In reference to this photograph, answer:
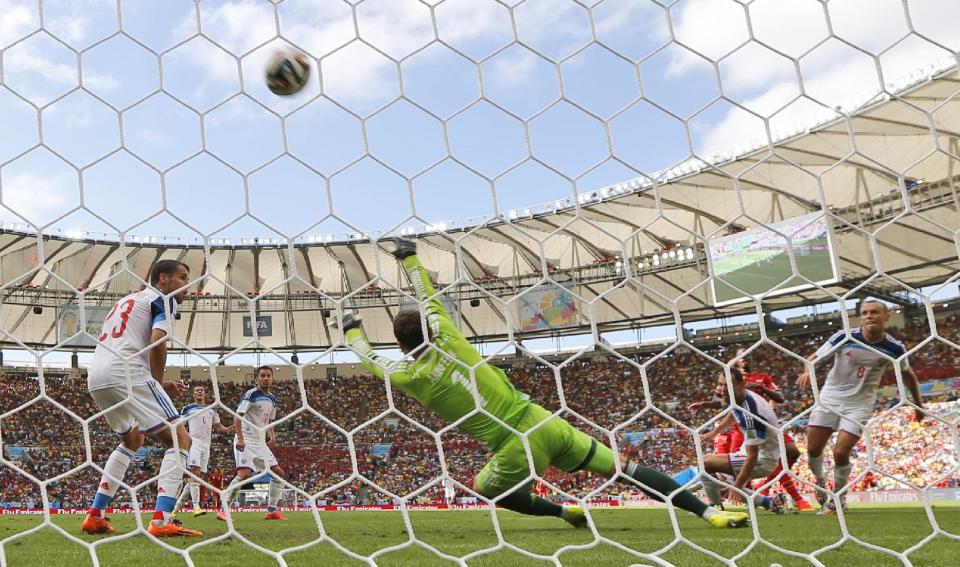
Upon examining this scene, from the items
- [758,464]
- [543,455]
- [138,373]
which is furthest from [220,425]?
[758,464]

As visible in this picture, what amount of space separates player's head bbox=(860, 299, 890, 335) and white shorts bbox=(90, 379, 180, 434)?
3518 mm

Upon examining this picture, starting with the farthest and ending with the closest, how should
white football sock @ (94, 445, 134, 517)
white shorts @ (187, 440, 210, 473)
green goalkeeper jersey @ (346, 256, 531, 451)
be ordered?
white shorts @ (187, 440, 210, 473) → white football sock @ (94, 445, 134, 517) → green goalkeeper jersey @ (346, 256, 531, 451)

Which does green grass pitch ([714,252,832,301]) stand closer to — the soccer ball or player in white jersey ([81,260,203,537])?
the soccer ball

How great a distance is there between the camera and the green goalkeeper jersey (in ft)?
10.9

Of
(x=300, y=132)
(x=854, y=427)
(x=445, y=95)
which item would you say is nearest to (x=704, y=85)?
(x=445, y=95)

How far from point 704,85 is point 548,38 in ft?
2.25

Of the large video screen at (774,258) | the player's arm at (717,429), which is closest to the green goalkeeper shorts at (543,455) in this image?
the player's arm at (717,429)

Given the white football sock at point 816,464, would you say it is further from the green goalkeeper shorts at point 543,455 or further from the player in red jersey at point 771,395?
the green goalkeeper shorts at point 543,455

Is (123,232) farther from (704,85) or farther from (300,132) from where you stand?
(704,85)

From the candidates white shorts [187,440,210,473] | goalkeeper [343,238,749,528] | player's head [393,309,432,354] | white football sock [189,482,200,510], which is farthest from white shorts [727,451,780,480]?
white football sock [189,482,200,510]

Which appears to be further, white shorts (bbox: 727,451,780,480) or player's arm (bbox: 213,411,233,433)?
player's arm (bbox: 213,411,233,433)

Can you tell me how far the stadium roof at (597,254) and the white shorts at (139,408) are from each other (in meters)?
11.9

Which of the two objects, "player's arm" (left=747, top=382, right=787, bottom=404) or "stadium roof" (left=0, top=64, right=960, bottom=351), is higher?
"stadium roof" (left=0, top=64, right=960, bottom=351)

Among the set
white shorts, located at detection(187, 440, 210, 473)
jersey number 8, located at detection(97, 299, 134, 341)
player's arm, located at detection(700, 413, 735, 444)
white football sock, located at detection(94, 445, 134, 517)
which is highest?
jersey number 8, located at detection(97, 299, 134, 341)
